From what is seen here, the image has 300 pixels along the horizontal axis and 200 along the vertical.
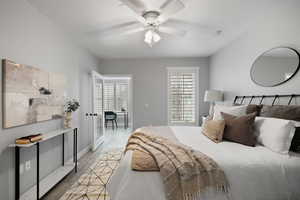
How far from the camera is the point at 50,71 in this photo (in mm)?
2467

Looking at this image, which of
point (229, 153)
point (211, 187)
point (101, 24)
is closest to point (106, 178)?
point (211, 187)

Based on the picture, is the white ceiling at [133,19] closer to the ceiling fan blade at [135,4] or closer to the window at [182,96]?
the ceiling fan blade at [135,4]

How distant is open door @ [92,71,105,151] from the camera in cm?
393

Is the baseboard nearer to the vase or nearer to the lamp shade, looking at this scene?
the vase

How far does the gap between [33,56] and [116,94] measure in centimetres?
572

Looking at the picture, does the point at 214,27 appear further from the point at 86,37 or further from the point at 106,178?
the point at 106,178

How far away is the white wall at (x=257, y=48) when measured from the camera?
1.96 meters

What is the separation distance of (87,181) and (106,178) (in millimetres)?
296

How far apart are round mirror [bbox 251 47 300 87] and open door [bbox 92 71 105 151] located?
3.58 m

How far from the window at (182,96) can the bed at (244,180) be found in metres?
3.30

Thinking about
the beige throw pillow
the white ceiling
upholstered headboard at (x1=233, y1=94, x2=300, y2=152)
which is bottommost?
the beige throw pillow

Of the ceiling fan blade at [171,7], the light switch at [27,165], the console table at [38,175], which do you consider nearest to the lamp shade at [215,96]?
the ceiling fan blade at [171,7]

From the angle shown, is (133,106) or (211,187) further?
(133,106)

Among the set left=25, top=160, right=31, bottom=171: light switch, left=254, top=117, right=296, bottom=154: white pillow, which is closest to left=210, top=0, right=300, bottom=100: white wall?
left=254, top=117, right=296, bottom=154: white pillow
